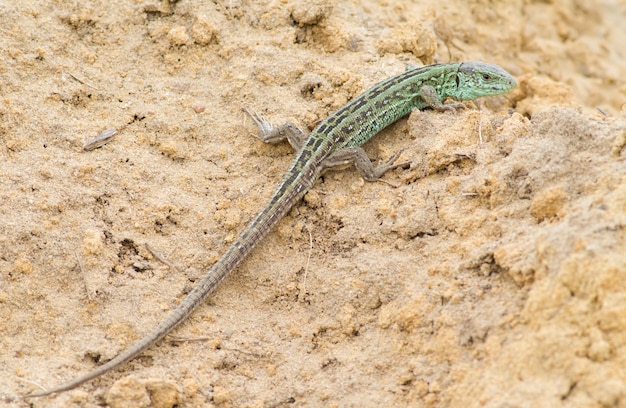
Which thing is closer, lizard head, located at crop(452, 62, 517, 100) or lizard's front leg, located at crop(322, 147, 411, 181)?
lizard's front leg, located at crop(322, 147, 411, 181)

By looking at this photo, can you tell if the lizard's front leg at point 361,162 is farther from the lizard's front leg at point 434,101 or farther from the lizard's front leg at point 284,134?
the lizard's front leg at point 434,101

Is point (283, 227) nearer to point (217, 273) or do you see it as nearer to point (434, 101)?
point (217, 273)

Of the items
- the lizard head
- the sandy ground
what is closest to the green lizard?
the lizard head

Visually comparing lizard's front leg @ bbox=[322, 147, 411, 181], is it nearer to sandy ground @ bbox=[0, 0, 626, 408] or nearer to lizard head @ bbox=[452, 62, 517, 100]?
sandy ground @ bbox=[0, 0, 626, 408]

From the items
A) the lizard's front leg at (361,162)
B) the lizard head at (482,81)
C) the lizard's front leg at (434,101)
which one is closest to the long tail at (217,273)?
the lizard's front leg at (361,162)

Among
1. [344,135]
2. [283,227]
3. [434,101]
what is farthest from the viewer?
[434,101]

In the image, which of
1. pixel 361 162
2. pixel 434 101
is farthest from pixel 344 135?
Answer: pixel 434 101
